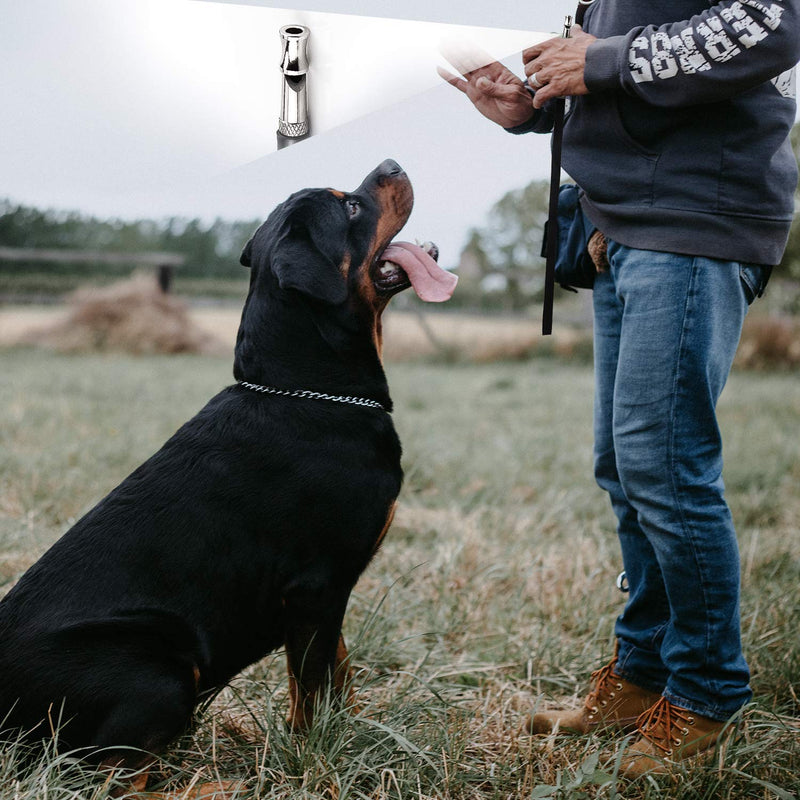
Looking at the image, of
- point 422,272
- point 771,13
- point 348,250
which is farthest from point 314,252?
point 771,13

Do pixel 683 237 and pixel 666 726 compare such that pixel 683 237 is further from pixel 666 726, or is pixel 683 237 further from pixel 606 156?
pixel 666 726

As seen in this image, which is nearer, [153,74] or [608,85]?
[608,85]

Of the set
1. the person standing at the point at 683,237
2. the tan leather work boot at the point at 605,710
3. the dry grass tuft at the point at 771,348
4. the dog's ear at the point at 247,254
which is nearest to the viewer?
the person standing at the point at 683,237

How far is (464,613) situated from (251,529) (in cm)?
116

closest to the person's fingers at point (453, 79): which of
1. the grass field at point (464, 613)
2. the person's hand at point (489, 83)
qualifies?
the person's hand at point (489, 83)

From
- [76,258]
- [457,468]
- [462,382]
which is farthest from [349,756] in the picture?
[76,258]

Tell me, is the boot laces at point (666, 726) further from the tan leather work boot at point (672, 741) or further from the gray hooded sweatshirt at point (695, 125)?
the gray hooded sweatshirt at point (695, 125)

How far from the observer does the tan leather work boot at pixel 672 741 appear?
183 cm

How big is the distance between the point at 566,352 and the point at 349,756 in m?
10.1

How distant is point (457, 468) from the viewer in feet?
15.7

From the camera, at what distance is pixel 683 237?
1740 millimetres

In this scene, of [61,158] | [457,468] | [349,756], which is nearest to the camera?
[349,756]

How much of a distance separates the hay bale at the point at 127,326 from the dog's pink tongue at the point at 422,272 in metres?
8.99

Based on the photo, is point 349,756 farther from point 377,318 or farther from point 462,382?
point 462,382
